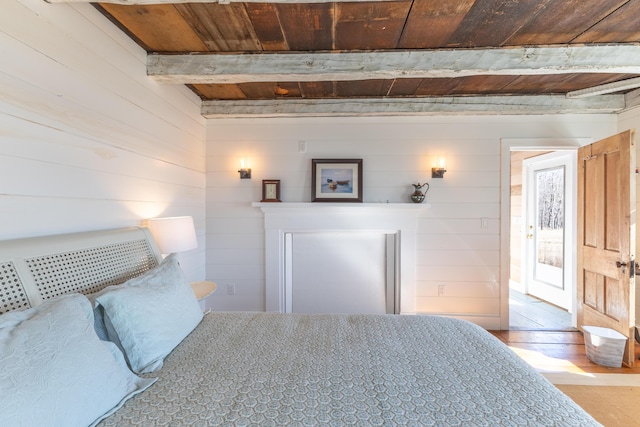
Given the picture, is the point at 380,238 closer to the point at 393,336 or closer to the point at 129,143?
the point at 393,336

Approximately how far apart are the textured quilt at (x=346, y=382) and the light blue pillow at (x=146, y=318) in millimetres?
75

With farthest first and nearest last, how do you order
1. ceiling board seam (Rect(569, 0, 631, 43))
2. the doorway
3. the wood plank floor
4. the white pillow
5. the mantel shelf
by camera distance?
the doorway < the mantel shelf < the wood plank floor < ceiling board seam (Rect(569, 0, 631, 43)) < the white pillow

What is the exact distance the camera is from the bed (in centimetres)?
86

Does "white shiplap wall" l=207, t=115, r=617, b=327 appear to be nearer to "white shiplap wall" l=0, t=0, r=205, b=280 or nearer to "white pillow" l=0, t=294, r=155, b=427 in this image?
"white shiplap wall" l=0, t=0, r=205, b=280

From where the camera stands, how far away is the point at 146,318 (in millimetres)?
1224

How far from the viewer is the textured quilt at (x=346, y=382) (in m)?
0.89

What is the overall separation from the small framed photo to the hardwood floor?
2.71 metres

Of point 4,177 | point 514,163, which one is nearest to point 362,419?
point 4,177

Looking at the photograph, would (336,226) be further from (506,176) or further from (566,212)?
(566,212)

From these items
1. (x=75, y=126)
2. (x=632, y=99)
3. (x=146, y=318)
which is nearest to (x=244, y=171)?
(x=75, y=126)

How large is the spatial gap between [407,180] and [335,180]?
2.57 feet

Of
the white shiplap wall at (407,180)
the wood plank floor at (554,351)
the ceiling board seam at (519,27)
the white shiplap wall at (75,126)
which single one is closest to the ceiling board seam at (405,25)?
the ceiling board seam at (519,27)

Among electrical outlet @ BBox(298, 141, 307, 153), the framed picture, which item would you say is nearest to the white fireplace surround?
the framed picture

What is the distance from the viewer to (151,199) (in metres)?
2.12
